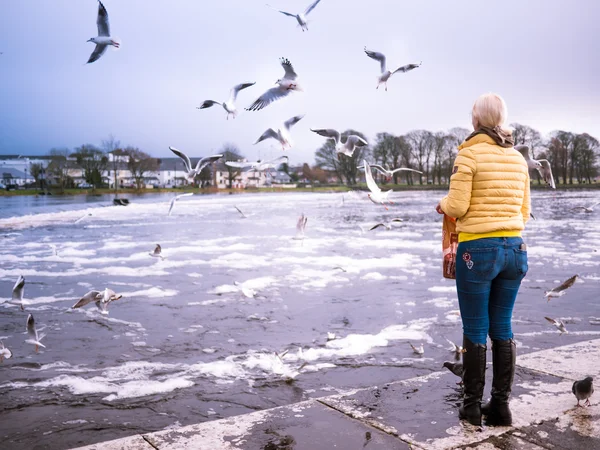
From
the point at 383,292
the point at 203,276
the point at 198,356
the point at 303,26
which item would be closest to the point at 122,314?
the point at 198,356

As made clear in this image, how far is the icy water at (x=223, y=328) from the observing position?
17.1 feet

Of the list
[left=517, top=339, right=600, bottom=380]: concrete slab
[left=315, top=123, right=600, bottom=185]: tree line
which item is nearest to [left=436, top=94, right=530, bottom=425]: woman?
[left=517, top=339, right=600, bottom=380]: concrete slab

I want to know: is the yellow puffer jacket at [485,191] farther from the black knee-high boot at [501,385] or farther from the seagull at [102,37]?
the seagull at [102,37]

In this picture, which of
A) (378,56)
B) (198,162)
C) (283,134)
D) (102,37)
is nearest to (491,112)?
(283,134)

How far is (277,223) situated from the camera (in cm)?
2566

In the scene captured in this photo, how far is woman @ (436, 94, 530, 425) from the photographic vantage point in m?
3.60

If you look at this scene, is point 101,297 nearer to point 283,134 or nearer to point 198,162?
point 198,162

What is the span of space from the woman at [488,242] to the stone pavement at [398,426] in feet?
0.80

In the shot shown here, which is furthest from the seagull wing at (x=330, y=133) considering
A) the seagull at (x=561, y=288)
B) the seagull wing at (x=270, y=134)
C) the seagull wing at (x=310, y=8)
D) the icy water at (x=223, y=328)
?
the seagull at (x=561, y=288)

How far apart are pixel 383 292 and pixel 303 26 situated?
5860 mm

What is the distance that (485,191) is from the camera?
11.9ft

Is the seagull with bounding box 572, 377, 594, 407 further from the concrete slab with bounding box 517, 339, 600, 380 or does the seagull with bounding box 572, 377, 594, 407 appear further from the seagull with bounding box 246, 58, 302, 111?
the seagull with bounding box 246, 58, 302, 111

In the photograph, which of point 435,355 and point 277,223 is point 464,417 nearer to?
point 435,355

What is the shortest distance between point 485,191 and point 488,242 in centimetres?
33
